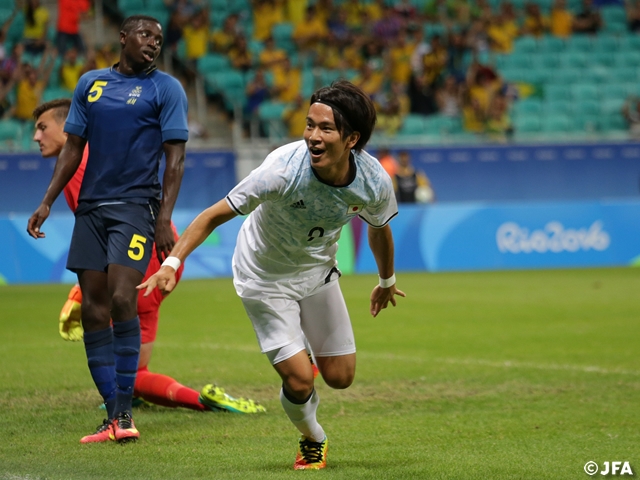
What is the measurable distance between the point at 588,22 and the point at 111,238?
25102 mm

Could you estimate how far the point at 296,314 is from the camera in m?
5.35

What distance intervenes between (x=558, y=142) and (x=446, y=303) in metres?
11.4

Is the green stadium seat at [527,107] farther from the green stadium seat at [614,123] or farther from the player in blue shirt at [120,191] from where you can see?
the player in blue shirt at [120,191]

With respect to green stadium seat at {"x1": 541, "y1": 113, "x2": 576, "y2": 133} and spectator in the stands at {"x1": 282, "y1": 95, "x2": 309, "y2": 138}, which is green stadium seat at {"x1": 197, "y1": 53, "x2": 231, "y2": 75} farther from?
green stadium seat at {"x1": 541, "y1": 113, "x2": 576, "y2": 133}

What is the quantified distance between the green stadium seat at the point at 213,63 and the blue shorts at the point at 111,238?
18710mm

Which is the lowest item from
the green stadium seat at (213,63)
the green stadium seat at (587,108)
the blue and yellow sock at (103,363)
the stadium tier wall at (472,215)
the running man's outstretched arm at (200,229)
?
the stadium tier wall at (472,215)

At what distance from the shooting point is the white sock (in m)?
5.20

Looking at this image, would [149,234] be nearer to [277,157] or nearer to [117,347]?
[117,347]

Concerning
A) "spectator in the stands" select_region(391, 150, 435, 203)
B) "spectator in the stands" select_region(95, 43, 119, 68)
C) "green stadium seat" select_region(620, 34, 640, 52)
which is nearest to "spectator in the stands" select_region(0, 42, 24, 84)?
"spectator in the stands" select_region(95, 43, 119, 68)

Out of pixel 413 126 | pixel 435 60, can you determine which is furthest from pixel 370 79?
pixel 435 60

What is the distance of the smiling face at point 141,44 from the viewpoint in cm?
602

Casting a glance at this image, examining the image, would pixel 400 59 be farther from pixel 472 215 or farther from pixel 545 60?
pixel 472 215

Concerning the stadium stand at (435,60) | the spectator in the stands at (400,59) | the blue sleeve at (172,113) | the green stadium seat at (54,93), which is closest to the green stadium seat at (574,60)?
the stadium stand at (435,60)

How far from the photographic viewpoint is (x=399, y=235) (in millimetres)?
18922
